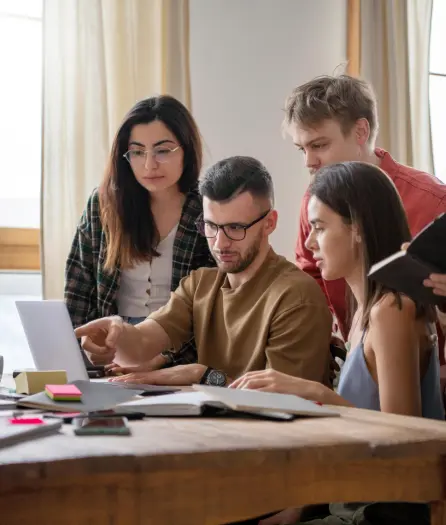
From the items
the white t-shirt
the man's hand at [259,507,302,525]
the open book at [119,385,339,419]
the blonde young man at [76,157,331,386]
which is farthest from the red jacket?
the open book at [119,385,339,419]

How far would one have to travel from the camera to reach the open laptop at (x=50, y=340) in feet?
5.47

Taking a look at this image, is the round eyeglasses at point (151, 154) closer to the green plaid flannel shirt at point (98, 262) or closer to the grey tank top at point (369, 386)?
the green plaid flannel shirt at point (98, 262)

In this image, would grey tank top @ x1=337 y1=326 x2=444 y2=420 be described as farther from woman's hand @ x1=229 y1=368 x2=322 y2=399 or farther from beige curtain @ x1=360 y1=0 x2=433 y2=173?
beige curtain @ x1=360 y1=0 x2=433 y2=173

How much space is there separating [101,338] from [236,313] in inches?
12.7

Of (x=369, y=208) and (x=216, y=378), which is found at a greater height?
(x=369, y=208)

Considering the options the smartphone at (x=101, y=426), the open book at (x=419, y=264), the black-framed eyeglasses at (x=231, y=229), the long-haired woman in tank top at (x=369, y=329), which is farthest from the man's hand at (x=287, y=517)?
the black-framed eyeglasses at (x=231, y=229)

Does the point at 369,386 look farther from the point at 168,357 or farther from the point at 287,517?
the point at 168,357

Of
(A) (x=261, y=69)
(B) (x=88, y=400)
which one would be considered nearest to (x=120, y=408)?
(B) (x=88, y=400)

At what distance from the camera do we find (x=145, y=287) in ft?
8.00

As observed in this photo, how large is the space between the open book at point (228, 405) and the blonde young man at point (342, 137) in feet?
3.47

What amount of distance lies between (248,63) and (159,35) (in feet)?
1.61

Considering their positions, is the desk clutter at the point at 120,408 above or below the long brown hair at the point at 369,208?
below

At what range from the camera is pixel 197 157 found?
8.25ft

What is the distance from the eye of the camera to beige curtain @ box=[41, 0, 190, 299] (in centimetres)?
321
